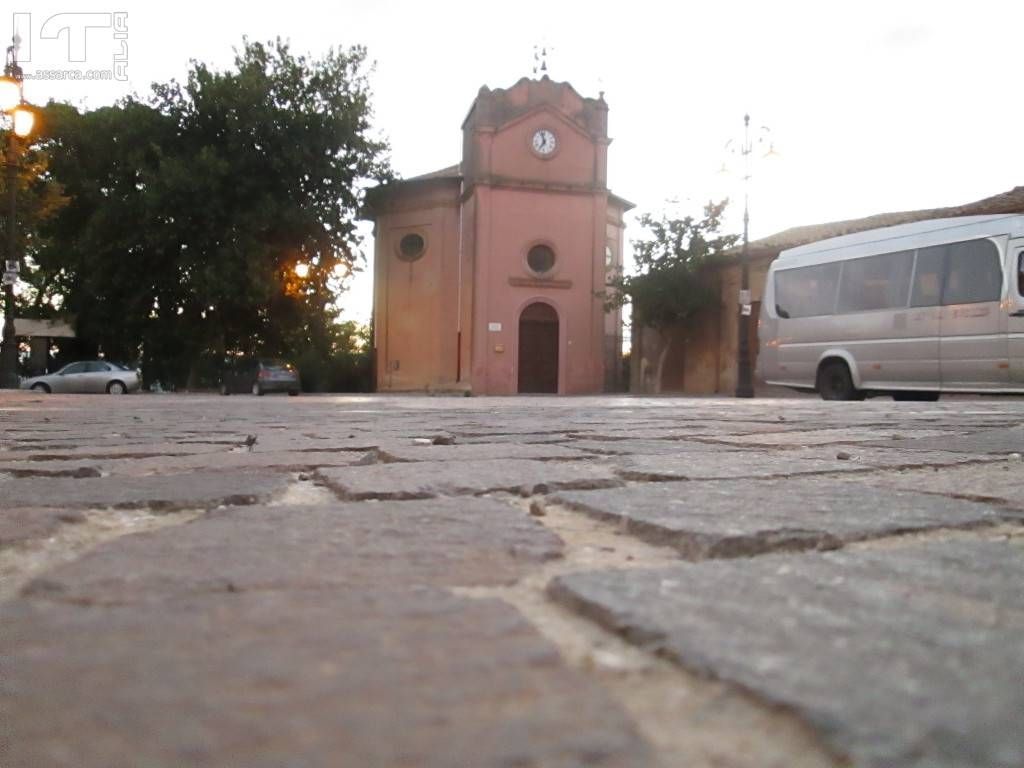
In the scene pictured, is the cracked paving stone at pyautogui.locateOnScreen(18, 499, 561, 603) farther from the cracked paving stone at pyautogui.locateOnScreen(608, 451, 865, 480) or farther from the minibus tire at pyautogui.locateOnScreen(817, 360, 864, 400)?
the minibus tire at pyautogui.locateOnScreen(817, 360, 864, 400)

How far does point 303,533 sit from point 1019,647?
3.45 ft

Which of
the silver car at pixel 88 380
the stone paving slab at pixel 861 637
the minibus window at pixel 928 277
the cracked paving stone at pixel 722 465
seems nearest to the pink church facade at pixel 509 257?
the silver car at pixel 88 380

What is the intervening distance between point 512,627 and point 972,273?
12.1 m

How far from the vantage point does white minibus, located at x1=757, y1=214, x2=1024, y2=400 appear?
11031 mm

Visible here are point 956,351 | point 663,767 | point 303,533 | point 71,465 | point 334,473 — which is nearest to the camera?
point 663,767

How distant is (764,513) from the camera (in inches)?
65.5

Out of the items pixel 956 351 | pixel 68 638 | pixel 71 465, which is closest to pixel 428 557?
pixel 68 638

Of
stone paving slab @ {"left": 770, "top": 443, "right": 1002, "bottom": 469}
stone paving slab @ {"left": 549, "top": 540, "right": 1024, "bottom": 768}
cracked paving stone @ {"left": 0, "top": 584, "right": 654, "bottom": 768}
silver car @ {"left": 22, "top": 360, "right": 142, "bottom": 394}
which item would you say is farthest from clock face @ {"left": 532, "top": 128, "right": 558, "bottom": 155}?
cracked paving stone @ {"left": 0, "top": 584, "right": 654, "bottom": 768}

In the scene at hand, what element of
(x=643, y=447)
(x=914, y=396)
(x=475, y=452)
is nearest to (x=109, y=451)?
(x=475, y=452)

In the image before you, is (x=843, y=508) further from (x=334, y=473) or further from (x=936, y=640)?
(x=334, y=473)

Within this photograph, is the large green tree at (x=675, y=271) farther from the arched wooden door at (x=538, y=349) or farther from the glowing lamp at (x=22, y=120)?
the glowing lamp at (x=22, y=120)

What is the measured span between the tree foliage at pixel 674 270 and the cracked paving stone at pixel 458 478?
21.8 m

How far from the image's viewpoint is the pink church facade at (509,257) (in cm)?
2500

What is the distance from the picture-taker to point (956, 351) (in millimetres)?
11477
